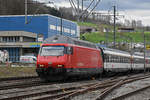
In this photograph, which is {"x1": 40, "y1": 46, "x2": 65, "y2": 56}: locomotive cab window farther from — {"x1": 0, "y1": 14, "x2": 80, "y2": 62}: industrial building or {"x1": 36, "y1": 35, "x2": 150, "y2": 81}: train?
{"x1": 0, "y1": 14, "x2": 80, "y2": 62}: industrial building

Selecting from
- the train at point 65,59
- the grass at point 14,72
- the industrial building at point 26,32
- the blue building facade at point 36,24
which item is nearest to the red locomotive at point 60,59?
the train at point 65,59

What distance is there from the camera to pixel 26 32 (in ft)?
207

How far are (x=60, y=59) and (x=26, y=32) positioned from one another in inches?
1721

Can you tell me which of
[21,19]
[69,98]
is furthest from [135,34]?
[69,98]

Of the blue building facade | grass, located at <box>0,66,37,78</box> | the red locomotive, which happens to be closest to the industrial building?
Result: the blue building facade

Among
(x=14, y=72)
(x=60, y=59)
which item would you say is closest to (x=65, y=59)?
(x=60, y=59)

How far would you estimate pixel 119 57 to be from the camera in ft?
117

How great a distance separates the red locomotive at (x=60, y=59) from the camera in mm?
20422

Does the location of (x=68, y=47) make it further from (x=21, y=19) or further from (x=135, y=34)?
(x=135, y=34)

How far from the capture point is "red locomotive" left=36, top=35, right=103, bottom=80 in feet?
67.0

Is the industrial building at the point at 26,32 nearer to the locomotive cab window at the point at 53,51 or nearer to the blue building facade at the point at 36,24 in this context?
the blue building facade at the point at 36,24

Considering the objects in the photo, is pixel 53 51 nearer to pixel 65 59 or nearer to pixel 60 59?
pixel 60 59

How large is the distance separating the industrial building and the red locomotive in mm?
36029

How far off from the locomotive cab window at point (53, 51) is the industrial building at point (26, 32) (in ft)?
122
